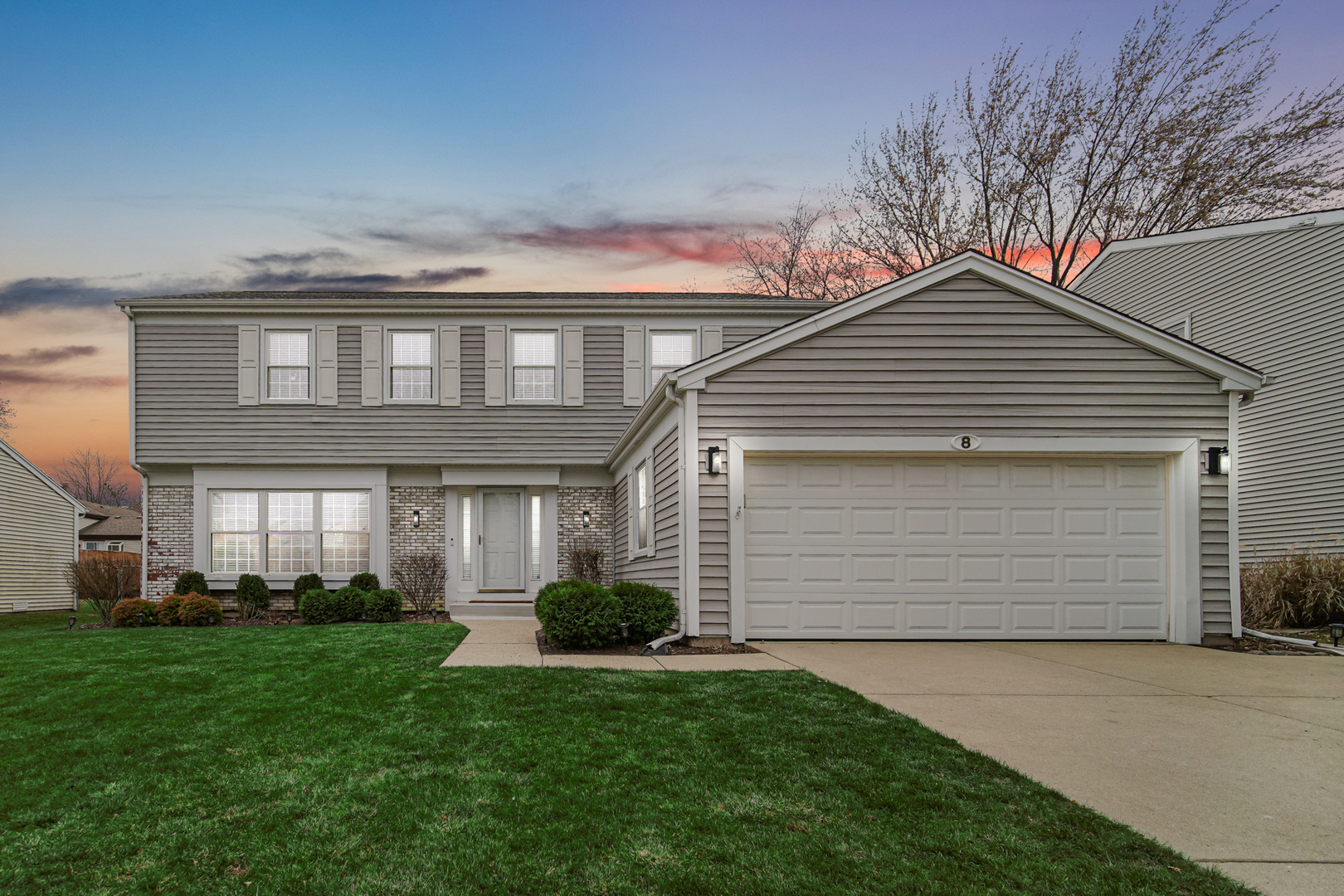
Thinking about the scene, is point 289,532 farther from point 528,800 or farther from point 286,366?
point 528,800

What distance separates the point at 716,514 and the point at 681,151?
9971 millimetres

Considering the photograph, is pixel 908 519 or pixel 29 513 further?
pixel 29 513

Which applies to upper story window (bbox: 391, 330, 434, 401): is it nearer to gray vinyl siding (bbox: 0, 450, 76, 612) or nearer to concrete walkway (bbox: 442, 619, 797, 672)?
concrete walkway (bbox: 442, 619, 797, 672)

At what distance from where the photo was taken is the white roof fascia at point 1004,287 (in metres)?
8.72

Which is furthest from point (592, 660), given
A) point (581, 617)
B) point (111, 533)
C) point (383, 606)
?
point (111, 533)

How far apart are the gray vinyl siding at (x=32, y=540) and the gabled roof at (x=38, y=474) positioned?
72mm

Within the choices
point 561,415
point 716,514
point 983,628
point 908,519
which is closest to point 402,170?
point 561,415

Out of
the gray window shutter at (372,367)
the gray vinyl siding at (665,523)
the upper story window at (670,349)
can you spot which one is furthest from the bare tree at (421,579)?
the upper story window at (670,349)

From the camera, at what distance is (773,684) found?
5891mm

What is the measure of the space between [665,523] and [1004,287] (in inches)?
197

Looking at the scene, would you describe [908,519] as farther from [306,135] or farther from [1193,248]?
[306,135]

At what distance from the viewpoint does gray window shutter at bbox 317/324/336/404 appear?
568 inches

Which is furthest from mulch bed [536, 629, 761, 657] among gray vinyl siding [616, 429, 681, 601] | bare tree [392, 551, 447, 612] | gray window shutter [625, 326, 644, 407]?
gray window shutter [625, 326, 644, 407]

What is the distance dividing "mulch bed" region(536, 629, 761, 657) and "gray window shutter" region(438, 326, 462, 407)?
7417 mm
